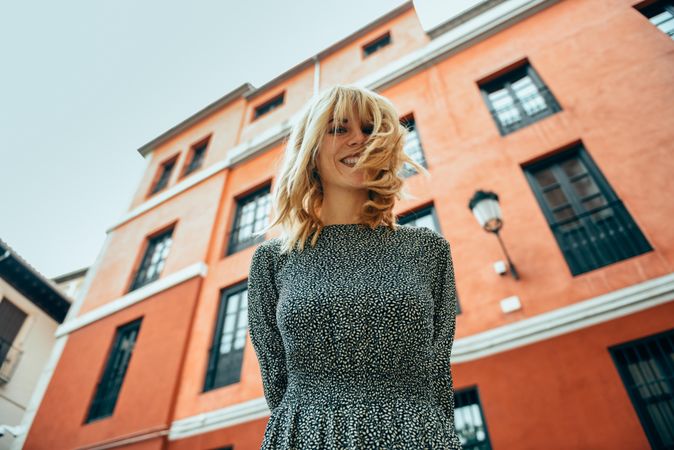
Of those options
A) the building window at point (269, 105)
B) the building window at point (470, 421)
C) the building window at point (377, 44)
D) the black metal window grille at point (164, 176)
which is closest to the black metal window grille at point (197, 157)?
the black metal window grille at point (164, 176)

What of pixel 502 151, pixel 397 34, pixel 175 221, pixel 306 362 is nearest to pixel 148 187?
pixel 175 221

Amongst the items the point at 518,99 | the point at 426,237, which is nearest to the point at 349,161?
the point at 426,237

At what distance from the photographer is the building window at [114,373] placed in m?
8.41

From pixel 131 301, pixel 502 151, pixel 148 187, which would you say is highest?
pixel 148 187

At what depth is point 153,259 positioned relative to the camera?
37.8 ft

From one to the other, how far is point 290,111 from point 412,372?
1265 centimetres

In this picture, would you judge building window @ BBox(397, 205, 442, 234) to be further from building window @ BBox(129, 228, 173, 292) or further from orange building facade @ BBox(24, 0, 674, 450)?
building window @ BBox(129, 228, 173, 292)

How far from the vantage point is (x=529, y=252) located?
6.07 metres

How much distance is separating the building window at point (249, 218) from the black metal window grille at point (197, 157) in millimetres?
3559

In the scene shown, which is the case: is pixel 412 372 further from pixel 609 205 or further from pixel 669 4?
pixel 669 4

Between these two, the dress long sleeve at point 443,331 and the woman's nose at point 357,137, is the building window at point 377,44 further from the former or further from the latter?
the dress long sleeve at point 443,331

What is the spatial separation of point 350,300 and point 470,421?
16.1ft

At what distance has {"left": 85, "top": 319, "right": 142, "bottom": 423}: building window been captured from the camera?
841cm

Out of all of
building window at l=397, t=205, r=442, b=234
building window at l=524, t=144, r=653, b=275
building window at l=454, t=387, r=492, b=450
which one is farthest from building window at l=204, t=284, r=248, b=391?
building window at l=524, t=144, r=653, b=275
